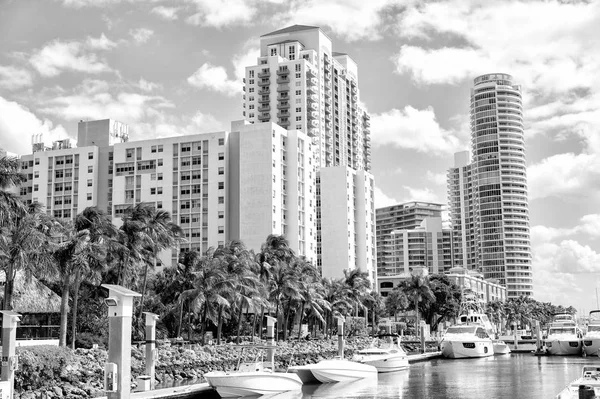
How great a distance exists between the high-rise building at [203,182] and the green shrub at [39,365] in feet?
300

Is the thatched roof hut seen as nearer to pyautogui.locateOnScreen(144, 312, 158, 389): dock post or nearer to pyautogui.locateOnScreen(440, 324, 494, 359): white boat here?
pyautogui.locateOnScreen(144, 312, 158, 389): dock post

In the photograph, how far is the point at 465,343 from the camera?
93438 millimetres

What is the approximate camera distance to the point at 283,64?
19325 cm

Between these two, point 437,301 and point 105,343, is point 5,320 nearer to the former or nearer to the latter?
point 105,343

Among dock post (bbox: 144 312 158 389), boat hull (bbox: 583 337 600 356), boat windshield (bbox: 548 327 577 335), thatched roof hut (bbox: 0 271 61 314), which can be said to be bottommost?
boat hull (bbox: 583 337 600 356)

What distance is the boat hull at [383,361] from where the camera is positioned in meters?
70.9

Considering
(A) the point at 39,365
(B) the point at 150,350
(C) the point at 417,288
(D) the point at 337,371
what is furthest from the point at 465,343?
(A) the point at 39,365

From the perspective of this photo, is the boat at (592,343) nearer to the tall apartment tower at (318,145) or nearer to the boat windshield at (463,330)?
the boat windshield at (463,330)

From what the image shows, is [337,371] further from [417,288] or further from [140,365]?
[417,288]

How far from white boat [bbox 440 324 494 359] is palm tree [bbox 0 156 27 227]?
60428 mm

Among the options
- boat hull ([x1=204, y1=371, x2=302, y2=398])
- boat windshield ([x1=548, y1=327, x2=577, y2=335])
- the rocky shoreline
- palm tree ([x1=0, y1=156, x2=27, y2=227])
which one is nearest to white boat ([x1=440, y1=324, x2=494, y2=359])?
boat windshield ([x1=548, y1=327, x2=577, y2=335])

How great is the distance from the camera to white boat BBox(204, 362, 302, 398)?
152 feet

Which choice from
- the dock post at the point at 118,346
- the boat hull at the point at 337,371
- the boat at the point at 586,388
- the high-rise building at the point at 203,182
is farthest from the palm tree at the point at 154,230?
the high-rise building at the point at 203,182

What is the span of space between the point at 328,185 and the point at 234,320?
253 ft
